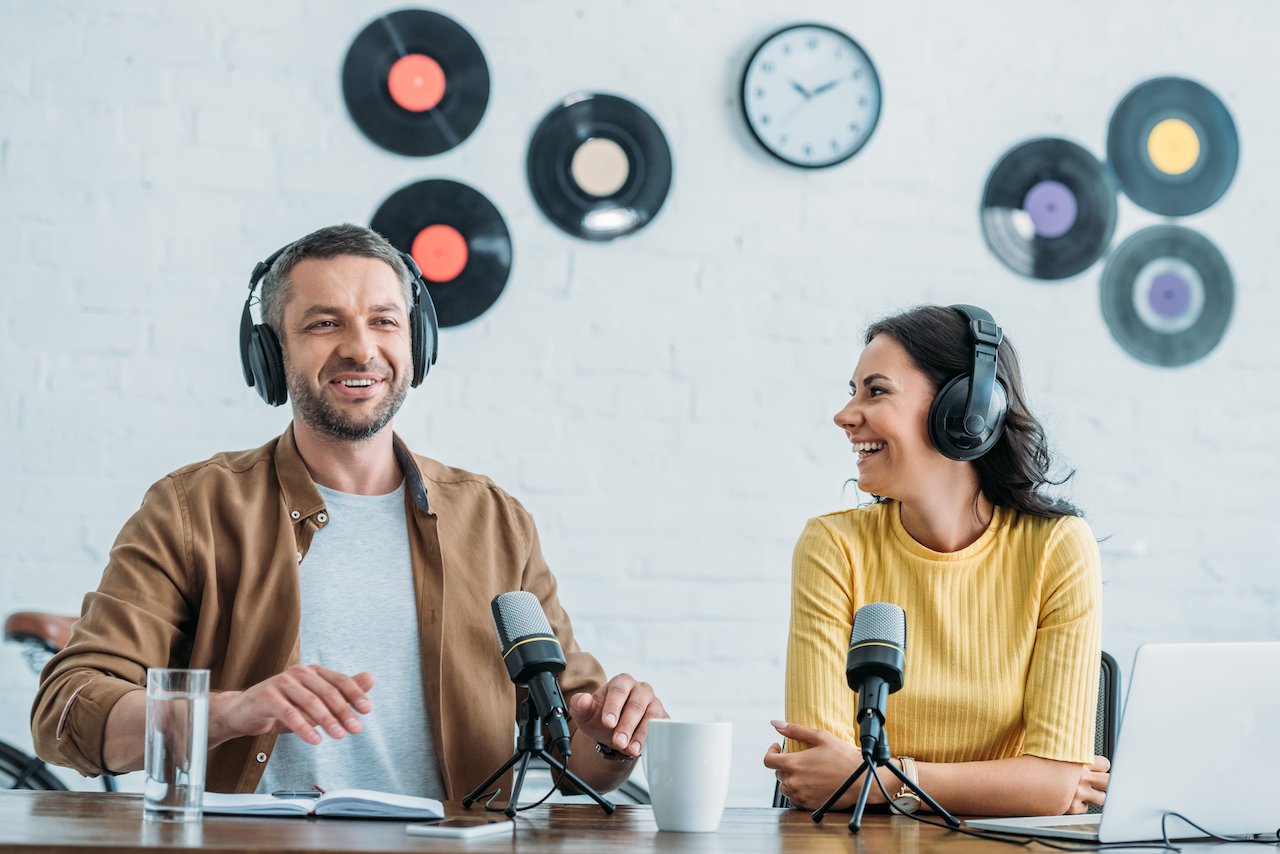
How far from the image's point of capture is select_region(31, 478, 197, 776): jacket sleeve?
1.43 metres

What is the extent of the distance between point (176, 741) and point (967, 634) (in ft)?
3.29

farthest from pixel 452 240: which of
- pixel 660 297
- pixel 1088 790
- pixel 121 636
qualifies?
pixel 1088 790

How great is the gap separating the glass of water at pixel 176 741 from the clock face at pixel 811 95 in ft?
6.36

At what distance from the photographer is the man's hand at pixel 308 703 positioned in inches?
45.5

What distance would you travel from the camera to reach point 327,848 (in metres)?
0.95

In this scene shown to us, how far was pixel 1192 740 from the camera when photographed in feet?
3.77

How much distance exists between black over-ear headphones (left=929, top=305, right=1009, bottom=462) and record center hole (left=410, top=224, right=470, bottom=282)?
1.21 meters

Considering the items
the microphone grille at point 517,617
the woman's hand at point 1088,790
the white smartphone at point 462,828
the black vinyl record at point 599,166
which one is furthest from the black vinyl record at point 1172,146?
the white smartphone at point 462,828

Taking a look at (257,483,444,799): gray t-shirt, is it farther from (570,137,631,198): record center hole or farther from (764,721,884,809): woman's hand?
(570,137,631,198): record center hole

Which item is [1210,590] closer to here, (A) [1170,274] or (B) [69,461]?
(A) [1170,274]

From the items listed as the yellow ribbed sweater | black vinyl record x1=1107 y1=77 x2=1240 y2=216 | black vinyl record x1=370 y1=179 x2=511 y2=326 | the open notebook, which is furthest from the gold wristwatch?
black vinyl record x1=1107 y1=77 x2=1240 y2=216

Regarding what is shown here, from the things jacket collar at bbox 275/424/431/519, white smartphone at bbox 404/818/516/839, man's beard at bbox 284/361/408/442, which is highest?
man's beard at bbox 284/361/408/442

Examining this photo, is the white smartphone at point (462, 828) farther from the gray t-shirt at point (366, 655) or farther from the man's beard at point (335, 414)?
the man's beard at point (335, 414)

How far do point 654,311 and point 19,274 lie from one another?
1.26 metres
